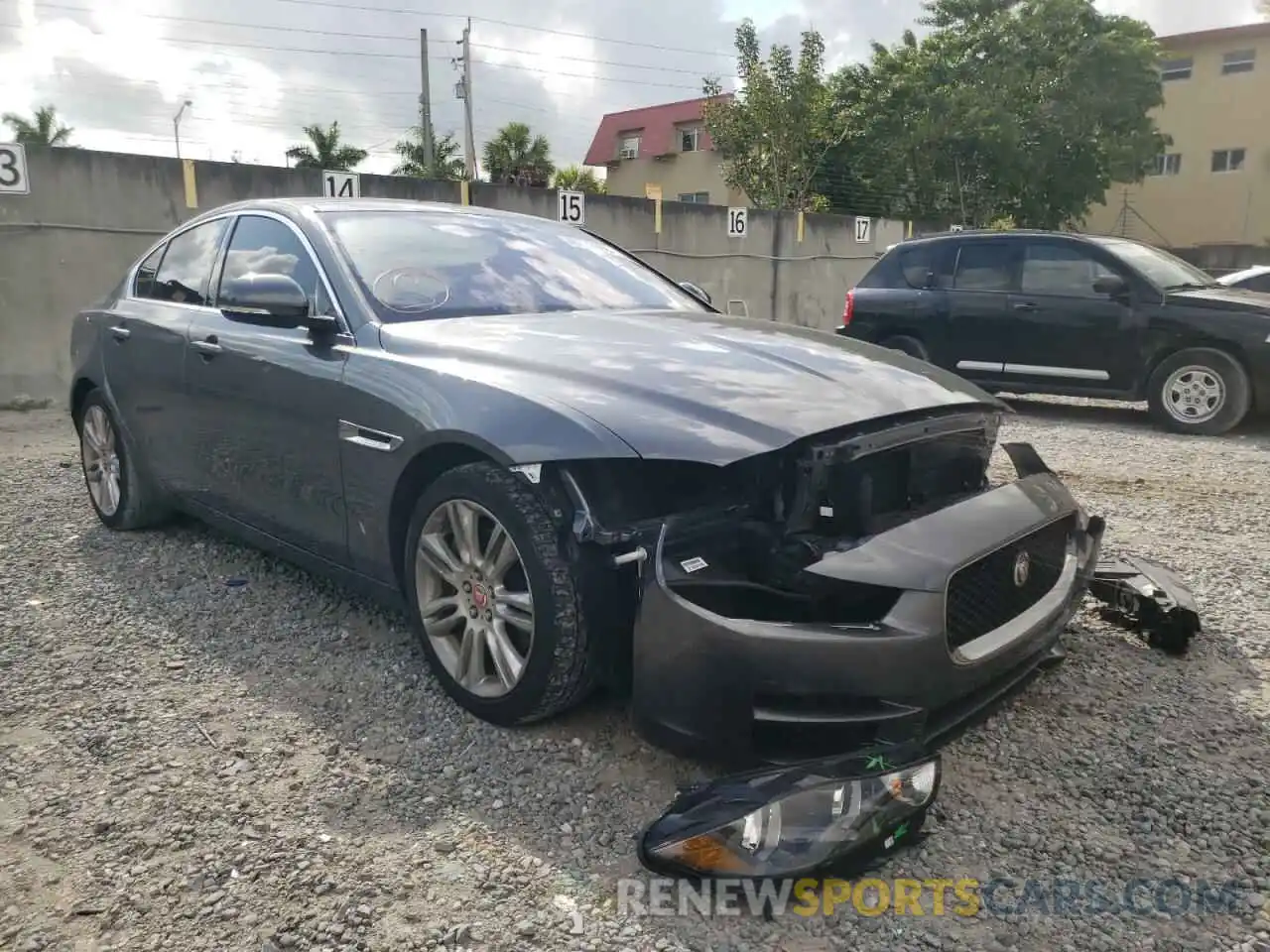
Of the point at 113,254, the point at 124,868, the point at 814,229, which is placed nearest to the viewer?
the point at 124,868

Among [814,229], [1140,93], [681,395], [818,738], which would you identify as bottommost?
[818,738]

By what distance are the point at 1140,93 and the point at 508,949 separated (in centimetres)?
3490

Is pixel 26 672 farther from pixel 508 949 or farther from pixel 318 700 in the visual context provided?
pixel 508 949

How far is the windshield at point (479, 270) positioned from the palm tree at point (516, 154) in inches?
1595

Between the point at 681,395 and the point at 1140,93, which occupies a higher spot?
the point at 1140,93

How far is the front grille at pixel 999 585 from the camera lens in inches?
98.8

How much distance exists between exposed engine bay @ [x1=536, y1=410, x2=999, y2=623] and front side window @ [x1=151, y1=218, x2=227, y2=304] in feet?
8.23

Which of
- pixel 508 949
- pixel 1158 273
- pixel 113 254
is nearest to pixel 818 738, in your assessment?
pixel 508 949

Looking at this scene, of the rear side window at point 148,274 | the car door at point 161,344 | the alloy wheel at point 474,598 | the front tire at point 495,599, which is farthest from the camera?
the rear side window at point 148,274

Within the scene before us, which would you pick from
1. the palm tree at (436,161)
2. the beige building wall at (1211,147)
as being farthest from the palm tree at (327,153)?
the beige building wall at (1211,147)

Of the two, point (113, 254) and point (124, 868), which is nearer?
point (124, 868)

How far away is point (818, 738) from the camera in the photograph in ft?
7.93

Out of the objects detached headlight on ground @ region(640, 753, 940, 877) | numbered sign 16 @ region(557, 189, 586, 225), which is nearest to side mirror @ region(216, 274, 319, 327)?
detached headlight on ground @ region(640, 753, 940, 877)

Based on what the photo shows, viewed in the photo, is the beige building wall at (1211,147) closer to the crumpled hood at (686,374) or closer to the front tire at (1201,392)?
the front tire at (1201,392)
